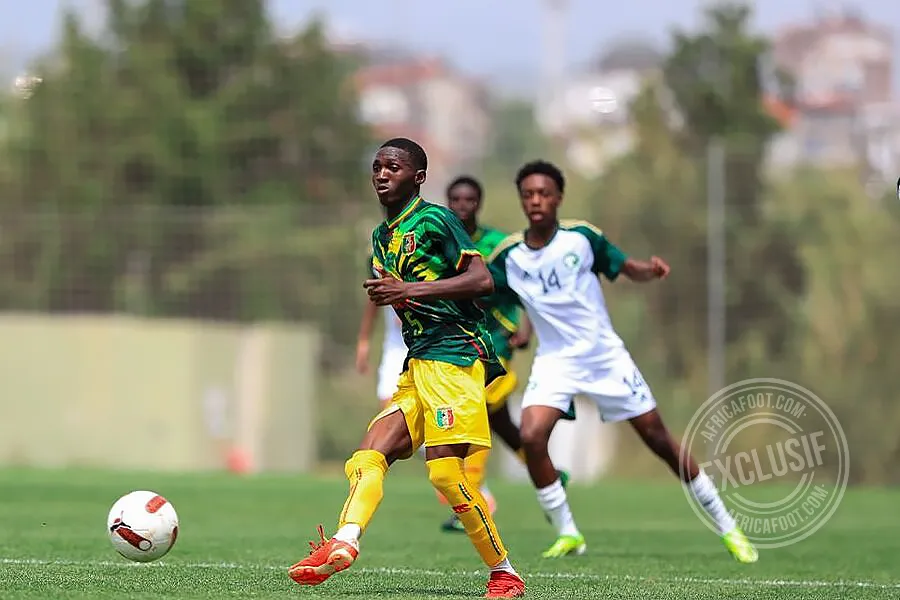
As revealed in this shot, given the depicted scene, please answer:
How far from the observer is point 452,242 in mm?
7617

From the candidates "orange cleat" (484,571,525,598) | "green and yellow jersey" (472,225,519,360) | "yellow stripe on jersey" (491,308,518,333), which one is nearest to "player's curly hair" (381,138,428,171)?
"orange cleat" (484,571,525,598)

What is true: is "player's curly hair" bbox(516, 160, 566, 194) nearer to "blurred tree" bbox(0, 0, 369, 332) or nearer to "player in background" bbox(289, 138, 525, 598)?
"player in background" bbox(289, 138, 525, 598)

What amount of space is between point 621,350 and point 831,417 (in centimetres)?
1221

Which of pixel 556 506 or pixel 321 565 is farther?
pixel 556 506

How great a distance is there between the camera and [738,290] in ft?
73.1

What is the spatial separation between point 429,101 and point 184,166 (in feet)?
42.6

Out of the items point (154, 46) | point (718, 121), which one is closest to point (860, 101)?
point (718, 121)

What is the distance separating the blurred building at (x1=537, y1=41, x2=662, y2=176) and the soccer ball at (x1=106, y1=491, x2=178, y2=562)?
18174 mm

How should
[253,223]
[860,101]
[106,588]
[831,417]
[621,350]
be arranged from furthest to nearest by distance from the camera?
[860,101] → [253,223] → [831,417] → [621,350] → [106,588]

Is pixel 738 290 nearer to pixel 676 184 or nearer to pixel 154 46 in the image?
pixel 676 184

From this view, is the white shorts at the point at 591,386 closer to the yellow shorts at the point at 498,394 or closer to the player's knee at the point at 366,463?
the yellow shorts at the point at 498,394

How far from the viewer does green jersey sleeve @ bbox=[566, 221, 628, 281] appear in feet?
35.0

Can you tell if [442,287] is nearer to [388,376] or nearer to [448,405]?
[448,405]

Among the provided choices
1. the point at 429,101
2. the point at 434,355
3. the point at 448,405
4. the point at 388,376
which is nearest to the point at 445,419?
the point at 448,405
